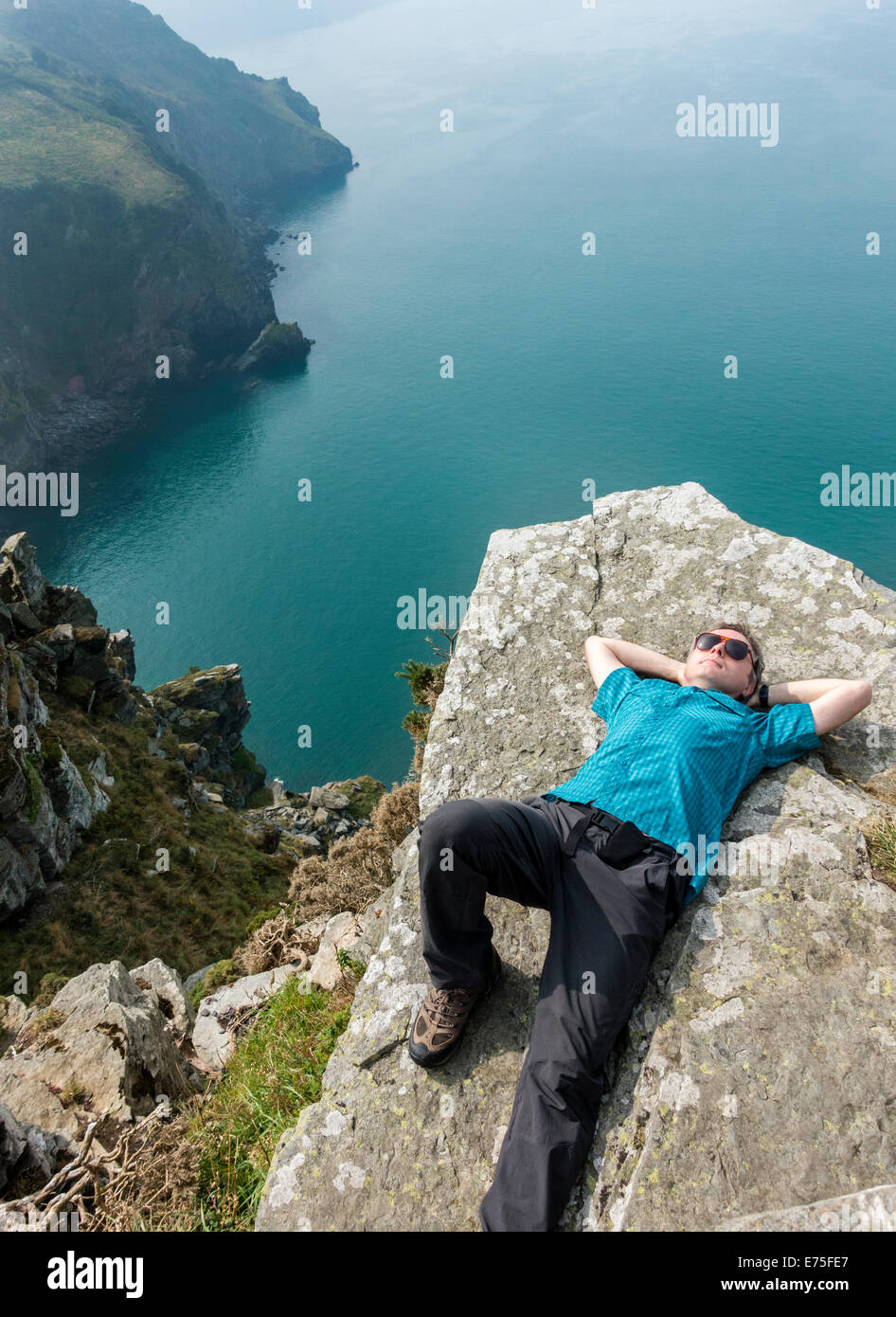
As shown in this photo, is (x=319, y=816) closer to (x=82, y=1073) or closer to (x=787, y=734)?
(x=82, y=1073)

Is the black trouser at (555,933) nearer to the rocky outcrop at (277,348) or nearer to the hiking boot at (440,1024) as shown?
the hiking boot at (440,1024)

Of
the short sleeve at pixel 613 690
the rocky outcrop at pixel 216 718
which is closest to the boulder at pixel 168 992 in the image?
the short sleeve at pixel 613 690

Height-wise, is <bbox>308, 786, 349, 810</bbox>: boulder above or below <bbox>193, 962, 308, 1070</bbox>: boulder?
below

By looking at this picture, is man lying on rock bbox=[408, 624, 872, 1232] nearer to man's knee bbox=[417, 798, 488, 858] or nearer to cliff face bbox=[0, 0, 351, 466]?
man's knee bbox=[417, 798, 488, 858]

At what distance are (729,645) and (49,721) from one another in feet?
95.3

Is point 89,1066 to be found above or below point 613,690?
below

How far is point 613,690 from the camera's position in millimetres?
7238

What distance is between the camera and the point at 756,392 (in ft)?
319

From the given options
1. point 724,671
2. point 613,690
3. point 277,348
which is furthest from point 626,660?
point 277,348

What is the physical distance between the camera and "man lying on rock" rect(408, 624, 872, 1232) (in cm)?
463

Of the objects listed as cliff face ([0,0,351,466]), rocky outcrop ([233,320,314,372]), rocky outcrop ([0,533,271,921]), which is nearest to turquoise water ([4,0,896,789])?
rocky outcrop ([233,320,314,372])

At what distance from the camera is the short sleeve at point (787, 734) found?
21.4 feet

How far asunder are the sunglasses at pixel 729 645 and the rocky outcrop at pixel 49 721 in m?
20.6

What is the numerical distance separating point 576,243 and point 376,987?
517 ft
